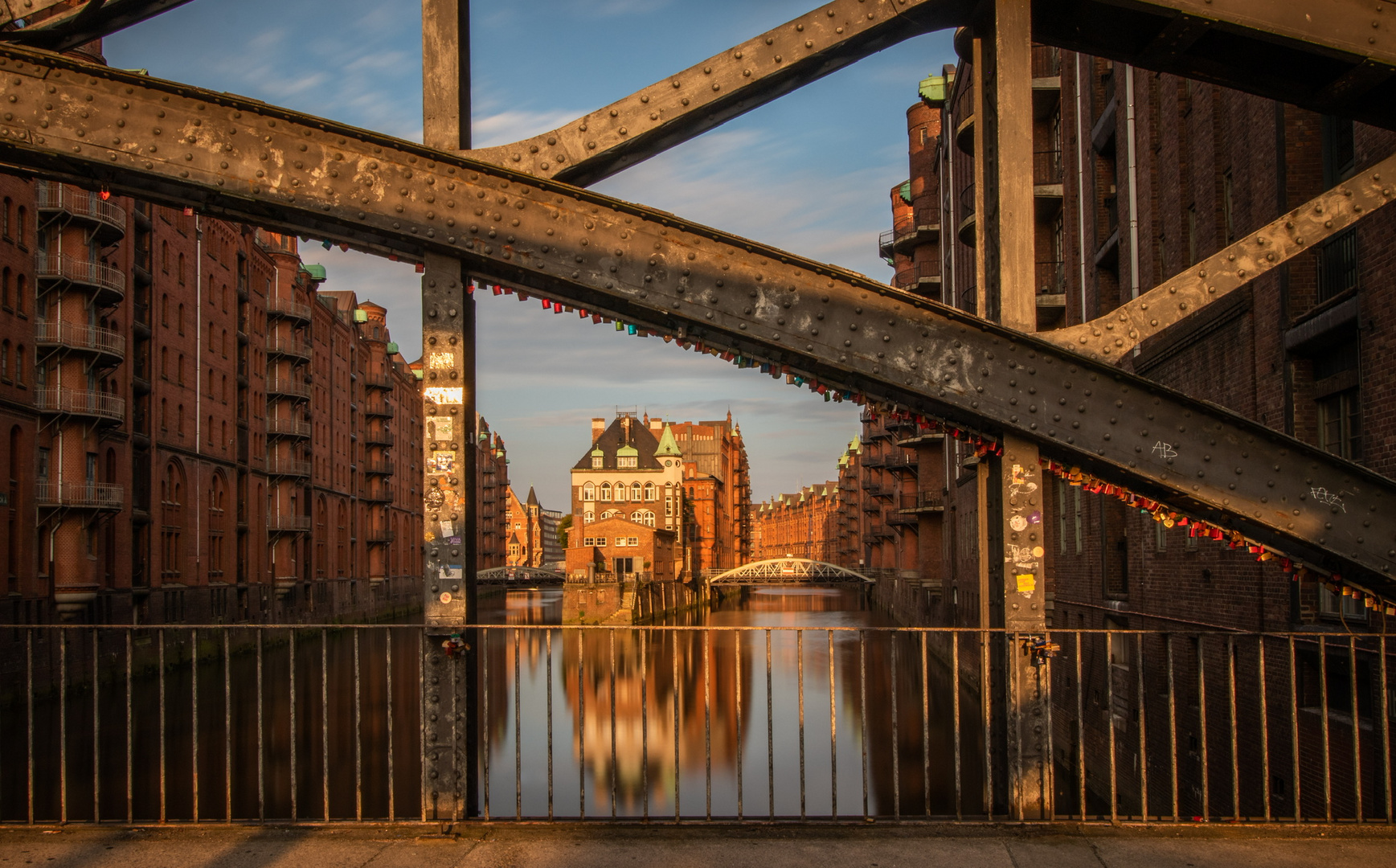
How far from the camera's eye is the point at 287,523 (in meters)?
55.3

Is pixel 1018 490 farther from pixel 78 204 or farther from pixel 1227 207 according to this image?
pixel 78 204

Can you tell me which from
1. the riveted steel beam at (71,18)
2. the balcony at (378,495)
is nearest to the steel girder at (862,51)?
the riveted steel beam at (71,18)

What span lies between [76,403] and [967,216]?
25058 millimetres

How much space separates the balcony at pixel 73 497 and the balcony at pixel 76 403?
194cm

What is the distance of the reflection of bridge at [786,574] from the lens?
108938 millimetres

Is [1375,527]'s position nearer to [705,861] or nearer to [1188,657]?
[705,861]

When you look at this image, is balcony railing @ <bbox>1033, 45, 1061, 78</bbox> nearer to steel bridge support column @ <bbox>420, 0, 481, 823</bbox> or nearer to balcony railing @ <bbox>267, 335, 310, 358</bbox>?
steel bridge support column @ <bbox>420, 0, 481, 823</bbox>

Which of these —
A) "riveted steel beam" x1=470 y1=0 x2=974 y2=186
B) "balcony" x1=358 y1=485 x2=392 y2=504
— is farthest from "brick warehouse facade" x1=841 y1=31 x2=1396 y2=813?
"balcony" x1=358 y1=485 x2=392 y2=504

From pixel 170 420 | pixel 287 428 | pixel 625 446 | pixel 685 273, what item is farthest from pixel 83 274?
pixel 625 446

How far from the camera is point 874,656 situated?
52094mm

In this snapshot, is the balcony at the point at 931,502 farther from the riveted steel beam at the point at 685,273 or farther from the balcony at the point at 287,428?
the riveted steel beam at the point at 685,273

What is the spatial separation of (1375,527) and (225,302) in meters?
49.5

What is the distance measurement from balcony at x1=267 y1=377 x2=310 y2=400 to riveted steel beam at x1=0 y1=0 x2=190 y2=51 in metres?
51.2

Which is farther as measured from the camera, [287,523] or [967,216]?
[287,523]
